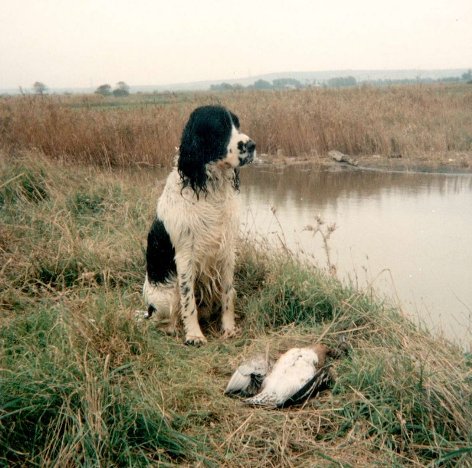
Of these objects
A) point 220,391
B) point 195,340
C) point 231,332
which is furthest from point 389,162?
point 220,391

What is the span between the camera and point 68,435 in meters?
2.51

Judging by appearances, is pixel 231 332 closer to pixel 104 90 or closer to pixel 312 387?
pixel 312 387

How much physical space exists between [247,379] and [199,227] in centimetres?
121

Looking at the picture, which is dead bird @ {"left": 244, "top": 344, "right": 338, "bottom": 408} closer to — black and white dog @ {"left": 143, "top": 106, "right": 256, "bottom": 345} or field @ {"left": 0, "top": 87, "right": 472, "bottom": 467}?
field @ {"left": 0, "top": 87, "right": 472, "bottom": 467}

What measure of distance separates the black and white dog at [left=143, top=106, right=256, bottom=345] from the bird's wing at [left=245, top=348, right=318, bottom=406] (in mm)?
937

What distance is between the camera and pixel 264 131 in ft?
43.4

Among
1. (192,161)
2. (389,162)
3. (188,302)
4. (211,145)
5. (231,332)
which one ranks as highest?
(211,145)

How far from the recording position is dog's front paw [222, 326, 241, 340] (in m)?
4.33

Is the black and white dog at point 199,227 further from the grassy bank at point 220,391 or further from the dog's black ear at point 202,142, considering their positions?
the grassy bank at point 220,391

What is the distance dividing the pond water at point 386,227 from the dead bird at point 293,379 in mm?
948

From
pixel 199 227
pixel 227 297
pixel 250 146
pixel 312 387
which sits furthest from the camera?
pixel 227 297

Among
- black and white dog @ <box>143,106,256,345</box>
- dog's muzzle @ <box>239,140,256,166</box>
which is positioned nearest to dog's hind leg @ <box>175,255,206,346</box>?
black and white dog @ <box>143,106,256,345</box>

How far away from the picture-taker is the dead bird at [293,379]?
3232 mm

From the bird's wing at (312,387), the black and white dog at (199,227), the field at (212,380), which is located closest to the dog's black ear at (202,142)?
the black and white dog at (199,227)
